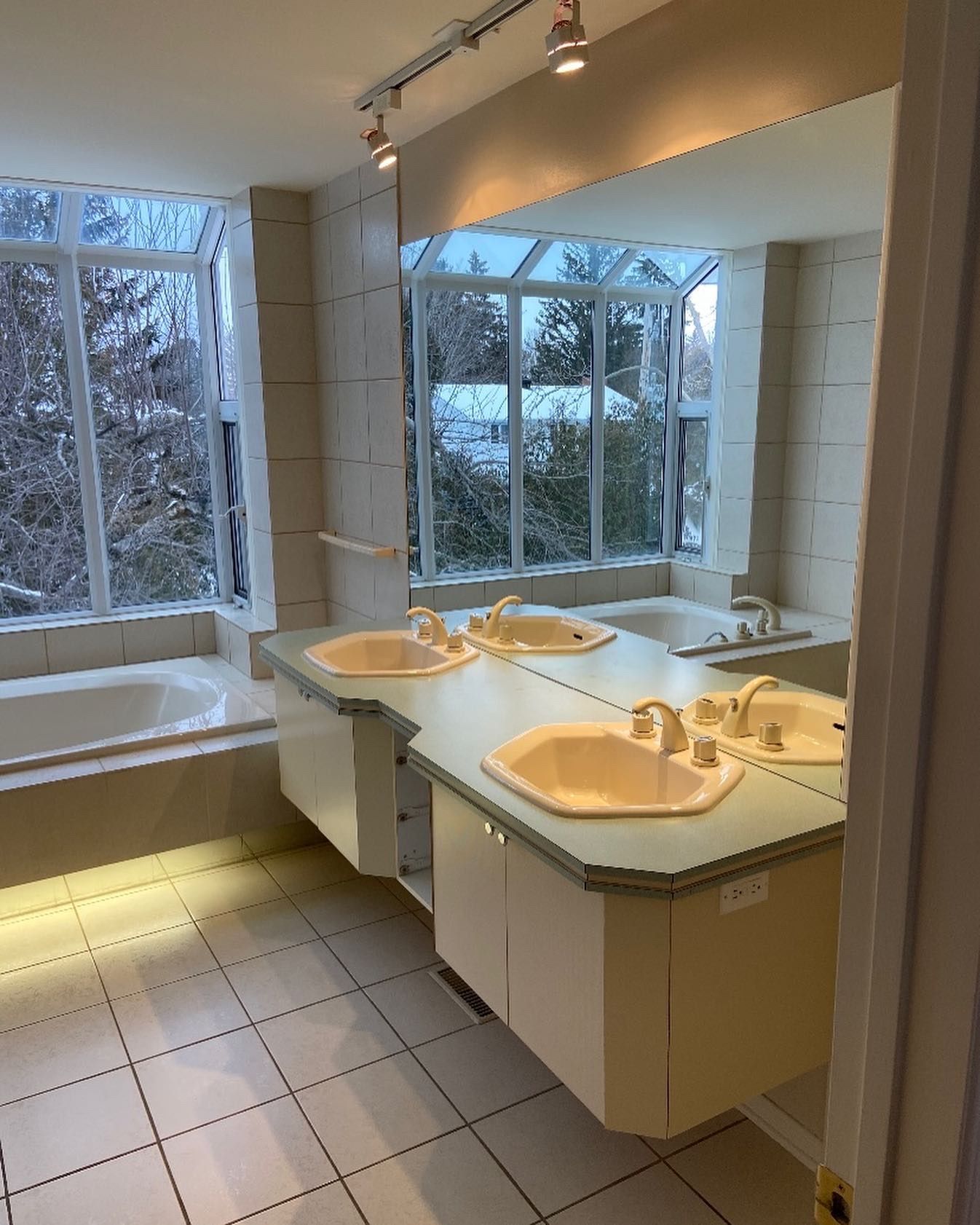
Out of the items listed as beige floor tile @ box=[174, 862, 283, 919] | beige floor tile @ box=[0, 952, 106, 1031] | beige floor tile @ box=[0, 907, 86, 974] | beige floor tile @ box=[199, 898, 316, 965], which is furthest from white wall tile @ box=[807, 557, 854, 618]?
beige floor tile @ box=[0, 907, 86, 974]

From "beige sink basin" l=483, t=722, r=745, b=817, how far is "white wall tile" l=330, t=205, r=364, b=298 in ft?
6.73

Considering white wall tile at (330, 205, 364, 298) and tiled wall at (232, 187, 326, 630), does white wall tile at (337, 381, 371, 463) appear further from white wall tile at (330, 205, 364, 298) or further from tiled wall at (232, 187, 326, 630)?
white wall tile at (330, 205, 364, 298)

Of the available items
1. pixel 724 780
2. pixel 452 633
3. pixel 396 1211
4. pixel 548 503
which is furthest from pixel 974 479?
pixel 452 633

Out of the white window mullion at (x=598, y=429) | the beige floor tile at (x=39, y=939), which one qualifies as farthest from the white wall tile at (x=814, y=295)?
the beige floor tile at (x=39, y=939)

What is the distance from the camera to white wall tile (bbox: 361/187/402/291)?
124 inches

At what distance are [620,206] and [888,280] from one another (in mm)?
1956

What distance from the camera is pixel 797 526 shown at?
78.5 inches

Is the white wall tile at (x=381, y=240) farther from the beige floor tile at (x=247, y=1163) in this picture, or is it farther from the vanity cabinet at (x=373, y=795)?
the beige floor tile at (x=247, y=1163)

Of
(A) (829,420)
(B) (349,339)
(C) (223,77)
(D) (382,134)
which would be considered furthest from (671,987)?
(B) (349,339)

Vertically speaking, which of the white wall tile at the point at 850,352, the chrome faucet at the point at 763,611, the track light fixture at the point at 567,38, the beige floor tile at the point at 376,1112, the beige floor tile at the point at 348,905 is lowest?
the beige floor tile at the point at 376,1112

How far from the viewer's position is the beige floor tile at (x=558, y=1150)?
1953 millimetres

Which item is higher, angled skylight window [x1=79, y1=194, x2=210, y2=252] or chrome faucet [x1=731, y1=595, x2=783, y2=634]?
angled skylight window [x1=79, y1=194, x2=210, y2=252]

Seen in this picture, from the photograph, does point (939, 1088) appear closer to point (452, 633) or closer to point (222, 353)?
point (452, 633)

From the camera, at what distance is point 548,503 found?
274 cm
